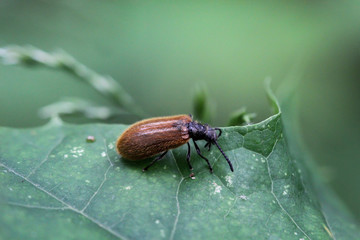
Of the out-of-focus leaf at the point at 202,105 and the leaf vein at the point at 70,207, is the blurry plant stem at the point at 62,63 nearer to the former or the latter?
the out-of-focus leaf at the point at 202,105

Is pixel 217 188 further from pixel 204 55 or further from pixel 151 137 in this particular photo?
pixel 204 55

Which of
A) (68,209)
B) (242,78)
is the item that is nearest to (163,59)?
(242,78)

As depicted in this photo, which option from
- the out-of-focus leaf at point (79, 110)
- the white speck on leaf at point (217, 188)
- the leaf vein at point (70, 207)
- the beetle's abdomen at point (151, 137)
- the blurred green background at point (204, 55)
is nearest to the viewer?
the leaf vein at point (70, 207)

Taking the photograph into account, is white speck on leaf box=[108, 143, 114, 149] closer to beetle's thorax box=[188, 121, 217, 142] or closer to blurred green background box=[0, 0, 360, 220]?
beetle's thorax box=[188, 121, 217, 142]

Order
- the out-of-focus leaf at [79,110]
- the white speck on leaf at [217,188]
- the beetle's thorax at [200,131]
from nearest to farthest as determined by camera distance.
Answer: the white speck on leaf at [217,188]
the beetle's thorax at [200,131]
the out-of-focus leaf at [79,110]

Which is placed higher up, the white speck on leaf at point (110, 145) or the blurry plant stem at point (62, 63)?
the blurry plant stem at point (62, 63)

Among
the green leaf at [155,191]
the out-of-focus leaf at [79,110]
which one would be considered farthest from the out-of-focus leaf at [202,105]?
the out-of-focus leaf at [79,110]

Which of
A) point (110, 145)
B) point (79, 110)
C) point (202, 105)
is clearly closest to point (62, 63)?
point (79, 110)
